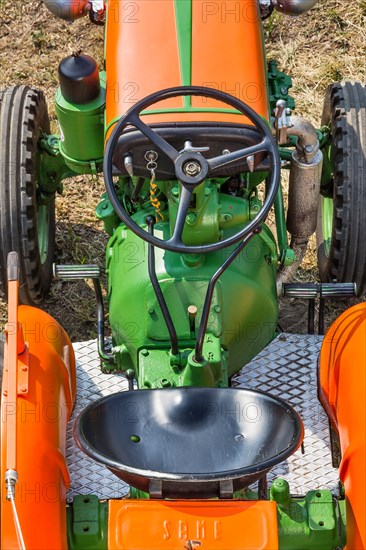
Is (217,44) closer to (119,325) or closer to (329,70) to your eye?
(119,325)

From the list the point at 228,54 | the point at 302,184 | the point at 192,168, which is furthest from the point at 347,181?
the point at 192,168

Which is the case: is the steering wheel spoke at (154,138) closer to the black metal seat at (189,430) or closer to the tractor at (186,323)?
the tractor at (186,323)

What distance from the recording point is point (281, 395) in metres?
3.28

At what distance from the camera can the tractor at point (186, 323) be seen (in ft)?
8.47

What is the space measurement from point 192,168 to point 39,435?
792 mm

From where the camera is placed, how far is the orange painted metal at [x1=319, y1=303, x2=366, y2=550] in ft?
8.49

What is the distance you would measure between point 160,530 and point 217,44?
1465 millimetres

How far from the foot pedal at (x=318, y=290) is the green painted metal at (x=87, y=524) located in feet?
3.43

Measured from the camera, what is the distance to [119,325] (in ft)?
10.4

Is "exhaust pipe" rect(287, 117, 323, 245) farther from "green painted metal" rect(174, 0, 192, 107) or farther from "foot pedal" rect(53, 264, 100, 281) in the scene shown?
"foot pedal" rect(53, 264, 100, 281)

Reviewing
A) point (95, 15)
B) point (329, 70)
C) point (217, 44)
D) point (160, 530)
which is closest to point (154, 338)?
point (160, 530)

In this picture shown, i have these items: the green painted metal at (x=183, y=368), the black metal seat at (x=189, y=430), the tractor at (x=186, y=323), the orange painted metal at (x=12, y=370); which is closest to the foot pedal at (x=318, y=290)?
the tractor at (x=186, y=323)

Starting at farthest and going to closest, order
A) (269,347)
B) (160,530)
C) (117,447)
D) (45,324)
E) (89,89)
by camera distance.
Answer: (269,347) < (89,89) < (45,324) < (117,447) < (160,530)

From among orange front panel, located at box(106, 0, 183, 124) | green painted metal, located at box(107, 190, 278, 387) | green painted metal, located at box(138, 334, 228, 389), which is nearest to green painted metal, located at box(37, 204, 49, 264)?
green painted metal, located at box(107, 190, 278, 387)
